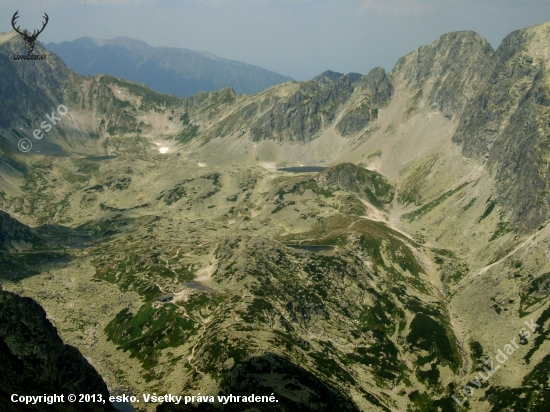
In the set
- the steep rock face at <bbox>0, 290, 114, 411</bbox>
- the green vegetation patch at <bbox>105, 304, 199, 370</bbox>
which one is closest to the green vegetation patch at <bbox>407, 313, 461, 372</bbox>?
the green vegetation patch at <bbox>105, 304, 199, 370</bbox>

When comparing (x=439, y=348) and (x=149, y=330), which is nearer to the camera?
(x=149, y=330)

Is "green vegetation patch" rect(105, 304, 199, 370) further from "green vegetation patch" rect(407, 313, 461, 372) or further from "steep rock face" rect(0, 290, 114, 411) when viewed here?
"green vegetation patch" rect(407, 313, 461, 372)

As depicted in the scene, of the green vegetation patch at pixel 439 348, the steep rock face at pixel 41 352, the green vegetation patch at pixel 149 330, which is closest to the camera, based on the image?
the steep rock face at pixel 41 352

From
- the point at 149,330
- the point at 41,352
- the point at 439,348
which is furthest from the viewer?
the point at 439,348

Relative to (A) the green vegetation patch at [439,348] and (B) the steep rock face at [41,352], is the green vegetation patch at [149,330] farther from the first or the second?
(A) the green vegetation patch at [439,348]

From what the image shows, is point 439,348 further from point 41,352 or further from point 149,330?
point 41,352

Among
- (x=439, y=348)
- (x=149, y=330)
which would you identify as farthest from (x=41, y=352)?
(x=439, y=348)

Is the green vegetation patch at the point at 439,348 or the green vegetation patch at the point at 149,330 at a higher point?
the green vegetation patch at the point at 149,330

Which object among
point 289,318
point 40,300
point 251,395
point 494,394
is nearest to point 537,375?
point 494,394

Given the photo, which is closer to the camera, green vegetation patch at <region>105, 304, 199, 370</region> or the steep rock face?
the steep rock face

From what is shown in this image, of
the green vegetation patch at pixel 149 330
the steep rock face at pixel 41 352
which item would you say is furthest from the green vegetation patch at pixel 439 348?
the steep rock face at pixel 41 352

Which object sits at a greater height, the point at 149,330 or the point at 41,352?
the point at 149,330
